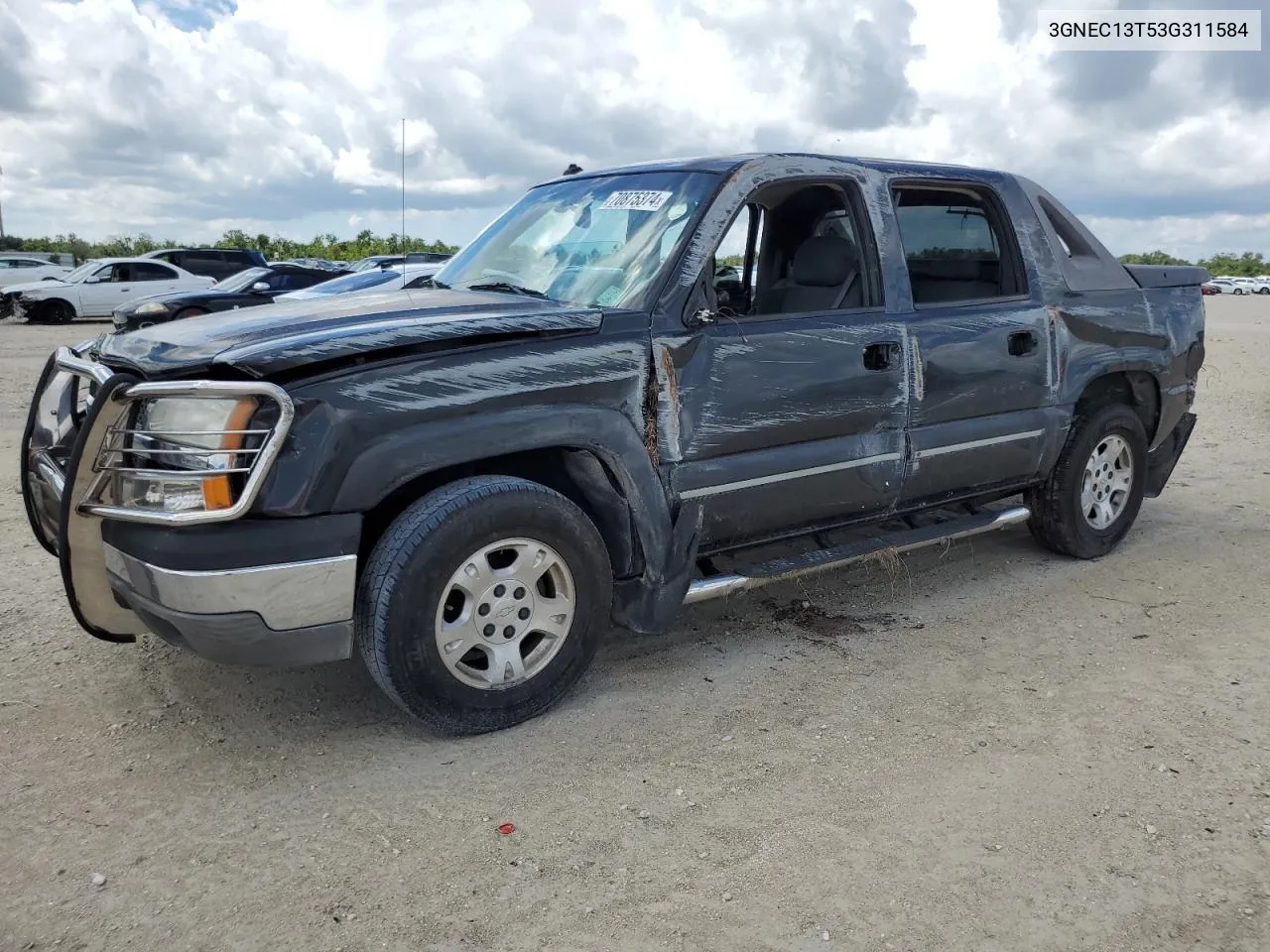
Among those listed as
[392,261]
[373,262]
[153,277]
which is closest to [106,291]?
[153,277]

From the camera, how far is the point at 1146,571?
5.23 metres

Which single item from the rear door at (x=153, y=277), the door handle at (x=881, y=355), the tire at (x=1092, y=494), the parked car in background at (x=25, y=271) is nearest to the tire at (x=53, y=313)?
the rear door at (x=153, y=277)

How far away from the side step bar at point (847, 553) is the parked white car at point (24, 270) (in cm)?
2646

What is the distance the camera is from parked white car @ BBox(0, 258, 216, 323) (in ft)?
69.7

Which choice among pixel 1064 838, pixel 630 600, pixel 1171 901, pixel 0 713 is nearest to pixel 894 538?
pixel 630 600

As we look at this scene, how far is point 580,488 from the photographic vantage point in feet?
11.9

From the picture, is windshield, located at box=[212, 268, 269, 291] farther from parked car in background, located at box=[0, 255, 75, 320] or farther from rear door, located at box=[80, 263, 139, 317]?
parked car in background, located at box=[0, 255, 75, 320]

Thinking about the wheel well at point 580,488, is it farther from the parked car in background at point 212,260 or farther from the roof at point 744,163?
the parked car in background at point 212,260

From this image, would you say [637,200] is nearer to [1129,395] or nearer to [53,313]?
[1129,395]

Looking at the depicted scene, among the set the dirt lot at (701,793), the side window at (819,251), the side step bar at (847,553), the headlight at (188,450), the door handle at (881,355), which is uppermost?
the side window at (819,251)

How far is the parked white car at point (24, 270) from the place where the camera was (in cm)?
2627

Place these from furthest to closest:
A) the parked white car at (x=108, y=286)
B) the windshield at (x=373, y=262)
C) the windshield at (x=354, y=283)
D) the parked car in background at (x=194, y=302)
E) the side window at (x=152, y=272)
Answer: the windshield at (x=373, y=262) < the side window at (x=152, y=272) < the parked white car at (x=108, y=286) < the parked car in background at (x=194, y=302) < the windshield at (x=354, y=283)

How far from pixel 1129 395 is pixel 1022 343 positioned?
1.08 metres

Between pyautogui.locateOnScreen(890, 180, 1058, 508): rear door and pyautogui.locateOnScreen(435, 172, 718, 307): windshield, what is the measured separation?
1.05m
